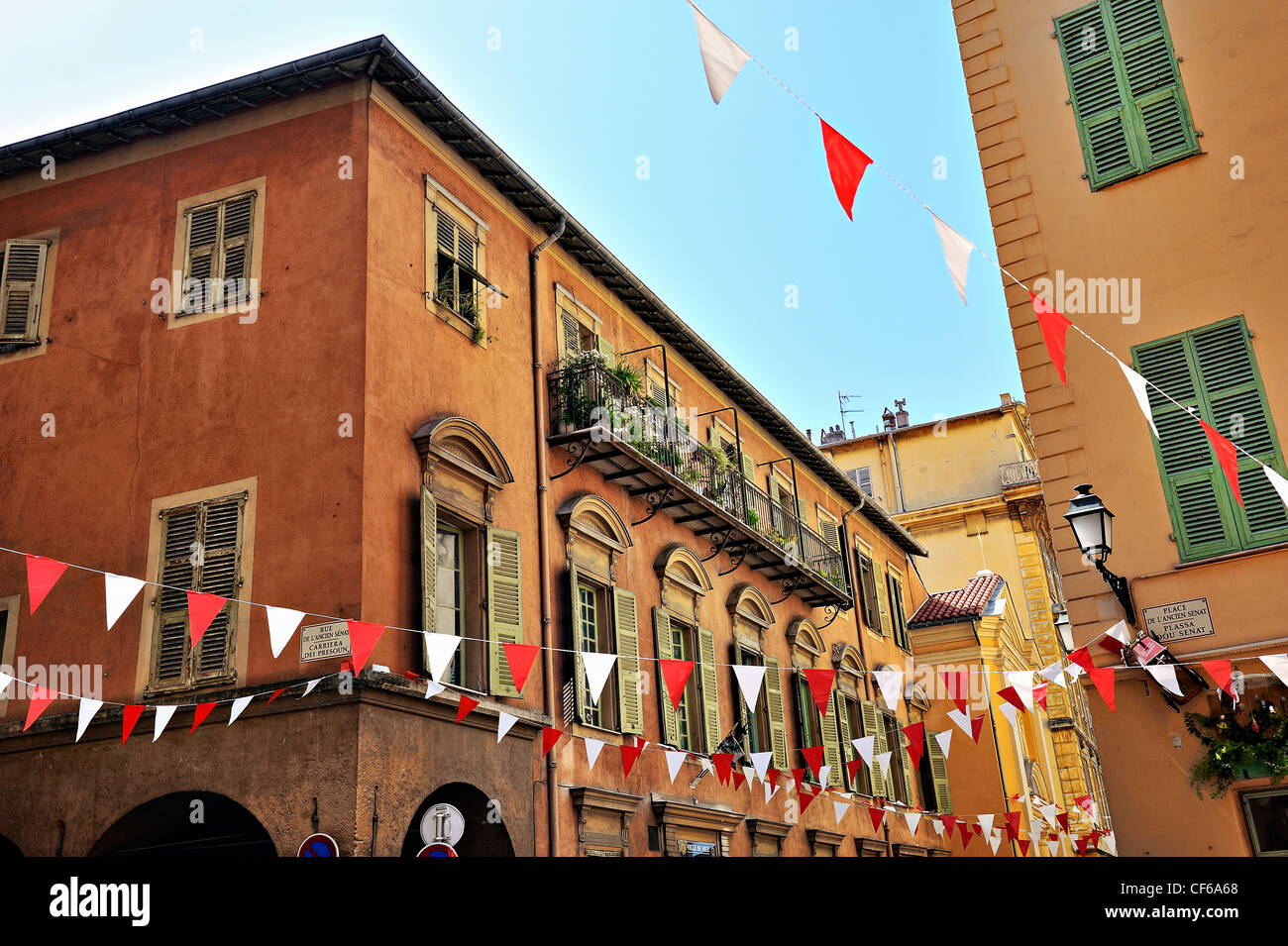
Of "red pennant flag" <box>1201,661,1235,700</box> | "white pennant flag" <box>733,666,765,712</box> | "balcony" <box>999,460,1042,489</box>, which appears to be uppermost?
"balcony" <box>999,460,1042,489</box>

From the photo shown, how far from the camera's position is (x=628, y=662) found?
15539mm

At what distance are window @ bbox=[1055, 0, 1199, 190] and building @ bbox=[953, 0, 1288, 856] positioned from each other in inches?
0.7

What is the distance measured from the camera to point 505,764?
12.5 metres

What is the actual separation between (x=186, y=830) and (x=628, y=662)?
5.75 meters

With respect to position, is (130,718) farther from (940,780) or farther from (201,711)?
(940,780)

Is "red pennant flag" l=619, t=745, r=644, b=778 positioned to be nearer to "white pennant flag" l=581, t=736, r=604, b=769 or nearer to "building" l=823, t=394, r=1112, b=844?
"white pennant flag" l=581, t=736, r=604, b=769

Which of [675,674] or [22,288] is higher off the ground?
[22,288]

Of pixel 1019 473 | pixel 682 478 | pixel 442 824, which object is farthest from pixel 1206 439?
pixel 1019 473

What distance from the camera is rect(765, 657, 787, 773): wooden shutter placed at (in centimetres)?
1970

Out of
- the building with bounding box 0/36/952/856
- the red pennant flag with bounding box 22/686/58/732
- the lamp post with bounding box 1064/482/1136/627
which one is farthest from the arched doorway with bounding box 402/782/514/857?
the lamp post with bounding box 1064/482/1136/627

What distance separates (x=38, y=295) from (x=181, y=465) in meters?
3.40

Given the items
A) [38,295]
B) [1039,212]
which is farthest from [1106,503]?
[38,295]

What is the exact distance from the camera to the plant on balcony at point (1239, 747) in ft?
31.6
